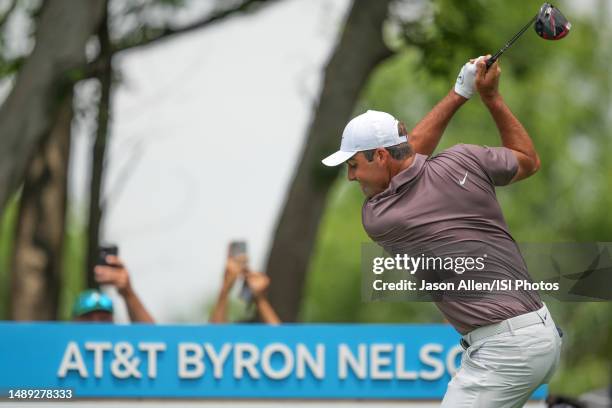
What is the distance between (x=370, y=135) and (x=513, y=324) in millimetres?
990

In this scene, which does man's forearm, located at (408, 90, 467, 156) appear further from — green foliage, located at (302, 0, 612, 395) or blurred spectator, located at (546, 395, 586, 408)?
green foliage, located at (302, 0, 612, 395)

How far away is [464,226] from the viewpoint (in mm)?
5344

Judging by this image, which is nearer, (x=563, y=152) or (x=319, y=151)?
(x=319, y=151)

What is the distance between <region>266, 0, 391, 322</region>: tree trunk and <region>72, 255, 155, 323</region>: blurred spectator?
163 inches

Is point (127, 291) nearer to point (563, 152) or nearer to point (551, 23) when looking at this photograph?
point (551, 23)

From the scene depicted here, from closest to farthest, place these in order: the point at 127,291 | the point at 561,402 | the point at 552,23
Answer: the point at 552,23, the point at 561,402, the point at 127,291

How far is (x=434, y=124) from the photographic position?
5.77 metres

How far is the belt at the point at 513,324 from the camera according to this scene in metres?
5.28

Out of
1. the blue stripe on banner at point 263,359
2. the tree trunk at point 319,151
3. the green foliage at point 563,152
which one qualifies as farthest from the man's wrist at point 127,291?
the green foliage at point 563,152

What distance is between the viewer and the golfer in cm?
529

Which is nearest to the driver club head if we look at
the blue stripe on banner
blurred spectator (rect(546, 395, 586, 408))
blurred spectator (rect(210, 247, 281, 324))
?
blurred spectator (rect(546, 395, 586, 408))

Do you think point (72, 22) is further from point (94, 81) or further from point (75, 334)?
point (75, 334)

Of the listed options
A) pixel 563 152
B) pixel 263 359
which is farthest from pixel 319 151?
pixel 563 152

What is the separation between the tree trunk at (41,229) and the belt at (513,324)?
8776mm
